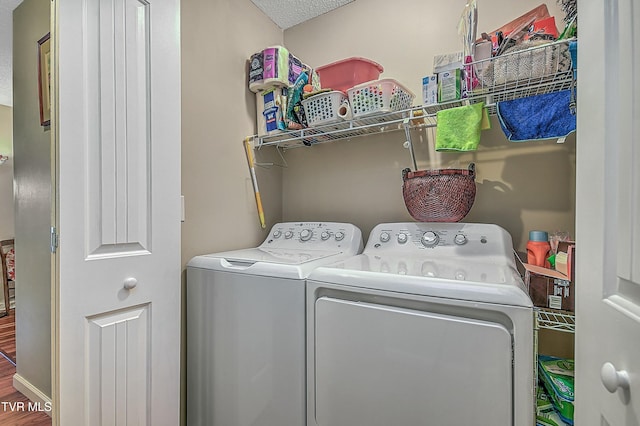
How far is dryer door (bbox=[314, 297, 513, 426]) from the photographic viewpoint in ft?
2.91

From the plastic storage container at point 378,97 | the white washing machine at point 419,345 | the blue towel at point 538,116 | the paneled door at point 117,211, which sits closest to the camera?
the white washing machine at point 419,345

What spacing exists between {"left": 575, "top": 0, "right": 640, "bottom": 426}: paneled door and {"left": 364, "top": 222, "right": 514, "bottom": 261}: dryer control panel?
75 centimetres

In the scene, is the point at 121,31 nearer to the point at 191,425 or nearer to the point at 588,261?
the point at 588,261

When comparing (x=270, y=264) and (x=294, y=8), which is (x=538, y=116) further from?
(x=294, y=8)

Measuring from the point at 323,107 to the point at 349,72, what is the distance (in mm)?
260

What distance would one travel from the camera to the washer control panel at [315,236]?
1.73 m

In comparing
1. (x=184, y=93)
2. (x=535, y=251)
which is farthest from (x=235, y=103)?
(x=535, y=251)

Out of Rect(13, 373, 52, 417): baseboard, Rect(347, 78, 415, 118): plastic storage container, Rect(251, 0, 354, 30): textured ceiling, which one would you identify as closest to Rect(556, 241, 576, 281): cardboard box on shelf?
Rect(347, 78, 415, 118): plastic storage container

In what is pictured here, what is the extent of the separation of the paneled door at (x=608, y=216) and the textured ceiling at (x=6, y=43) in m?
3.12

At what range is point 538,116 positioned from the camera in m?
1.24

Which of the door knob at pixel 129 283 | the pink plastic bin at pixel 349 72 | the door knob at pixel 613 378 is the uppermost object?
the pink plastic bin at pixel 349 72

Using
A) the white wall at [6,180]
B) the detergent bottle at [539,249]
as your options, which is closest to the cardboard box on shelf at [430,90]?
→ the detergent bottle at [539,249]

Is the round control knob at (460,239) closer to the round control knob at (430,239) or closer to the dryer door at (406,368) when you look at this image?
the round control knob at (430,239)

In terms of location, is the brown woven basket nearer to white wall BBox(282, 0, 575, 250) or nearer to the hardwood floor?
white wall BBox(282, 0, 575, 250)
